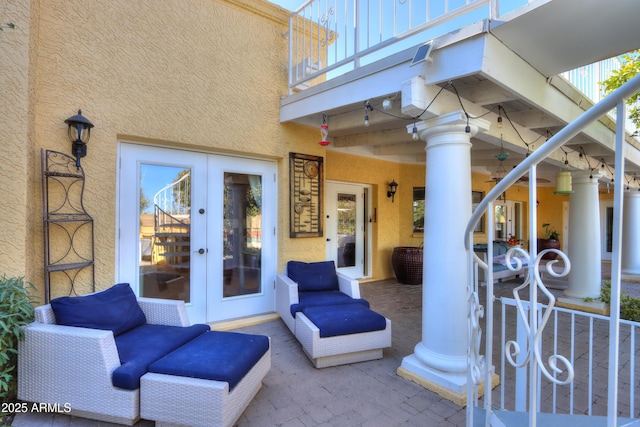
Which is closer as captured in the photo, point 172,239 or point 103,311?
point 103,311

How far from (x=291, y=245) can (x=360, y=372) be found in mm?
1954

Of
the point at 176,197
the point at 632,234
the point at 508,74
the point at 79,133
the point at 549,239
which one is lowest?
the point at 549,239

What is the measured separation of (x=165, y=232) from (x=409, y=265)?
178 inches

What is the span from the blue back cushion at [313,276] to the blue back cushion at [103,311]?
1.74m

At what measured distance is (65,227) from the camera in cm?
299

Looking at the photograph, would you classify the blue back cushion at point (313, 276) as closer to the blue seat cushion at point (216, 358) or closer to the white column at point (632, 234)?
the blue seat cushion at point (216, 358)

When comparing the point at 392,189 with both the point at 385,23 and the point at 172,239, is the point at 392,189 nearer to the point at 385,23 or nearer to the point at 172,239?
the point at 385,23

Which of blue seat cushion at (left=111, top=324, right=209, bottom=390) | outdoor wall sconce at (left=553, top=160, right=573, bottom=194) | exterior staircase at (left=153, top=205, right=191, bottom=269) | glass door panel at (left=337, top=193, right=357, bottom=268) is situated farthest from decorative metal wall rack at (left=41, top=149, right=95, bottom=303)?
outdoor wall sconce at (left=553, top=160, right=573, bottom=194)

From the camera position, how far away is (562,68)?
2.82m

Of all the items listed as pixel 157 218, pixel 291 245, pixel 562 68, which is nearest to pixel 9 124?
pixel 157 218

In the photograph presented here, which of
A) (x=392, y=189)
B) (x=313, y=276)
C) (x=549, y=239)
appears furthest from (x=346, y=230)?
(x=549, y=239)

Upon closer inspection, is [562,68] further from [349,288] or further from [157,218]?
[157,218]

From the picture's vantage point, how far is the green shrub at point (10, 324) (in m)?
2.07

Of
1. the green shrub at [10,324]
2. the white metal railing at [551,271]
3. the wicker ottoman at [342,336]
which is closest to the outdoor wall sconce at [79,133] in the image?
the green shrub at [10,324]
